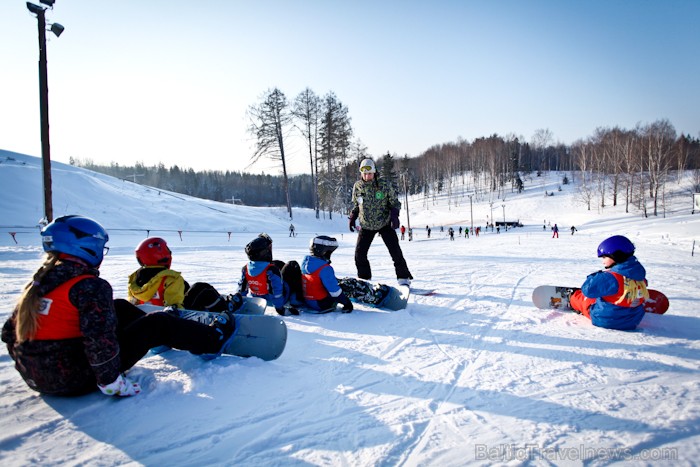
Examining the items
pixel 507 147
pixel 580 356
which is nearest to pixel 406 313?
pixel 580 356

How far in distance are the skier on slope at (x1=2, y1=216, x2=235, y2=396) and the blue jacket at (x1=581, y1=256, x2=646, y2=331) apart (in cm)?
424

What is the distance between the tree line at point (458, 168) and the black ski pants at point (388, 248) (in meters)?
23.2

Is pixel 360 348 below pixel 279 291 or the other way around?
below

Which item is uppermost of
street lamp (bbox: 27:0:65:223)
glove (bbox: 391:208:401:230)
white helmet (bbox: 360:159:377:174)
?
street lamp (bbox: 27:0:65:223)

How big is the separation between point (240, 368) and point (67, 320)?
3.93ft

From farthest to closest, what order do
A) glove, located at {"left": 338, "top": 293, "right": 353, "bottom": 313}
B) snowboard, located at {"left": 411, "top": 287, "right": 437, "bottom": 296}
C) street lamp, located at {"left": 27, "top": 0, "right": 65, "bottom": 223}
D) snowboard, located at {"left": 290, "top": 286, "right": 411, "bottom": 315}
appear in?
1. street lamp, located at {"left": 27, "top": 0, "right": 65, "bottom": 223}
2. snowboard, located at {"left": 411, "top": 287, "right": 437, "bottom": 296}
3. snowboard, located at {"left": 290, "top": 286, "right": 411, "bottom": 315}
4. glove, located at {"left": 338, "top": 293, "right": 353, "bottom": 313}

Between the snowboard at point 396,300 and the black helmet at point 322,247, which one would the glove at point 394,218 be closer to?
the snowboard at point 396,300

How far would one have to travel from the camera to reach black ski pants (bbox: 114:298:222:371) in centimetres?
234

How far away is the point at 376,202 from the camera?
18.8 feet

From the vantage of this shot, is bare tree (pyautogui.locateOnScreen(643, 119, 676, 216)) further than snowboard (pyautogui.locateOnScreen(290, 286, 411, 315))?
Yes

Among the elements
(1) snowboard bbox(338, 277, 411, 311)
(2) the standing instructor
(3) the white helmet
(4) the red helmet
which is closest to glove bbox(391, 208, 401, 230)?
(2) the standing instructor

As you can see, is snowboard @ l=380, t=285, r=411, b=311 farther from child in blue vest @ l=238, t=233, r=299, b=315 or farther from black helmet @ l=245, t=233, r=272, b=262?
Answer: black helmet @ l=245, t=233, r=272, b=262

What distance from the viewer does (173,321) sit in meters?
2.49

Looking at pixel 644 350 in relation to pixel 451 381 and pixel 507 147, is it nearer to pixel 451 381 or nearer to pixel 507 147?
pixel 451 381
